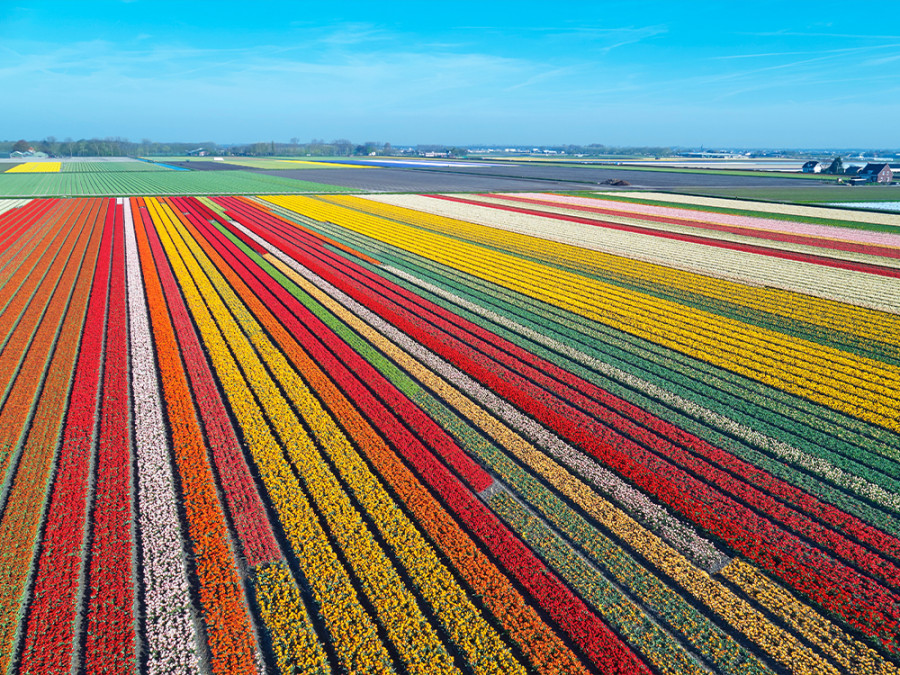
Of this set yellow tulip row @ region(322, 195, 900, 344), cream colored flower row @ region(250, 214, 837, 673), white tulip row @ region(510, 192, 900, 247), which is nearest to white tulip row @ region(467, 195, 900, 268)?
white tulip row @ region(510, 192, 900, 247)

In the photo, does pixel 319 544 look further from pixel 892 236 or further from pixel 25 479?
pixel 892 236

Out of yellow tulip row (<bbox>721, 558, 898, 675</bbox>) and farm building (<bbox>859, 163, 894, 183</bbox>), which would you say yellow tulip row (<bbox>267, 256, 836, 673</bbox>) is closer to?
yellow tulip row (<bbox>721, 558, 898, 675</bbox>)

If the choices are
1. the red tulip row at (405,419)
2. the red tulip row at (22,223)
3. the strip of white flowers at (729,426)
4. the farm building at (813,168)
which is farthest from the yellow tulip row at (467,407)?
the farm building at (813,168)

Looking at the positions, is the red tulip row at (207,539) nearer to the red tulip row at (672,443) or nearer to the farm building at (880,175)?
the red tulip row at (672,443)

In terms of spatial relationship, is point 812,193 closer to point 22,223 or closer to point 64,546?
point 22,223

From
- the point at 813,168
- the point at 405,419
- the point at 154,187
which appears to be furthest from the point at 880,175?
the point at 154,187
